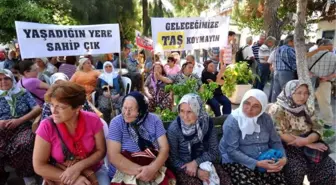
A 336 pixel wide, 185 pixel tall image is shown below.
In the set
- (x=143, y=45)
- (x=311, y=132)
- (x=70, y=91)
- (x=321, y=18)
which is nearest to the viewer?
(x=70, y=91)

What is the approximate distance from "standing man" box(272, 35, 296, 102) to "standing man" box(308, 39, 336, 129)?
36cm

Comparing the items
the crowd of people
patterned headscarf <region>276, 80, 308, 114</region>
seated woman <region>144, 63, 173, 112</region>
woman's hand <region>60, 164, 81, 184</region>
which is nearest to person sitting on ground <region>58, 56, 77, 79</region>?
seated woman <region>144, 63, 173, 112</region>

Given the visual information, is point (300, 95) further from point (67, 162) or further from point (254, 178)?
point (67, 162)

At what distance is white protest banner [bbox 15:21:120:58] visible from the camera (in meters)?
4.12

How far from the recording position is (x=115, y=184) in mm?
2391

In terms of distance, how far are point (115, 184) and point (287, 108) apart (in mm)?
1906

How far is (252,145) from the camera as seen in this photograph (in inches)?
109

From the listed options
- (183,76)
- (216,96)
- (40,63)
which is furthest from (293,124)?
(40,63)

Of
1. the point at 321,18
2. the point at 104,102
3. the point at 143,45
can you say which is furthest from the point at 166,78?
the point at 321,18

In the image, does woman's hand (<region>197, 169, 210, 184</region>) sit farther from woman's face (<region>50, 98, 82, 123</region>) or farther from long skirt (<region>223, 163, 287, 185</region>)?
woman's face (<region>50, 98, 82, 123</region>)

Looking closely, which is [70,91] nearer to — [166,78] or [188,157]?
[188,157]

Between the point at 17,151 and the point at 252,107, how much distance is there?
2.36 meters

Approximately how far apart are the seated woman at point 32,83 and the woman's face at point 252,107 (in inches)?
101

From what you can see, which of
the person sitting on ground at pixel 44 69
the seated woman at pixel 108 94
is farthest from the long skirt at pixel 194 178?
the person sitting on ground at pixel 44 69
